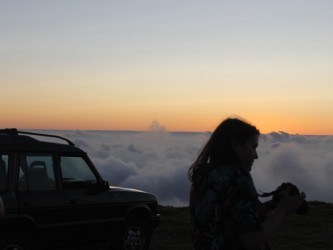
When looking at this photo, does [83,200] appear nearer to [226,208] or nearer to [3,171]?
[3,171]

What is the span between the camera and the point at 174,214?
54.9 ft

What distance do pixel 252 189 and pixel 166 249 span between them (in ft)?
28.7

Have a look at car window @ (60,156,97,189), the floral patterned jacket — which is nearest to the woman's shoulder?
the floral patterned jacket

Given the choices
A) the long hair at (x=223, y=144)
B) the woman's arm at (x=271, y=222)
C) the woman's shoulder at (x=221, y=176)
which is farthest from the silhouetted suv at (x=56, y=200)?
the woman's arm at (x=271, y=222)

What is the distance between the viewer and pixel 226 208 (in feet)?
9.41

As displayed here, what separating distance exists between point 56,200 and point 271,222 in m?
5.68

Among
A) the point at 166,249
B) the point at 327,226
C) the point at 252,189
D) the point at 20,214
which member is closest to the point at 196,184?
the point at 252,189

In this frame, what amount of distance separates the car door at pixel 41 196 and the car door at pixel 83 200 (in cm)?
17

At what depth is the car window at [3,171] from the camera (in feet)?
24.5

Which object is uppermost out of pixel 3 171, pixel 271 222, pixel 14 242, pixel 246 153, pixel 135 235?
pixel 246 153

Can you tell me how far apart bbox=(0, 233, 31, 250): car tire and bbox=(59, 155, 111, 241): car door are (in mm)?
793

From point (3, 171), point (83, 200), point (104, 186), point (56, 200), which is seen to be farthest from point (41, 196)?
point (104, 186)

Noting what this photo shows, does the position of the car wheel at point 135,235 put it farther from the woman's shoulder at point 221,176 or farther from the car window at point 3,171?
the woman's shoulder at point 221,176

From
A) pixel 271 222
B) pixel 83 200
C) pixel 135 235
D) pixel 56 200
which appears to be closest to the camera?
Answer: pixel 271 222
